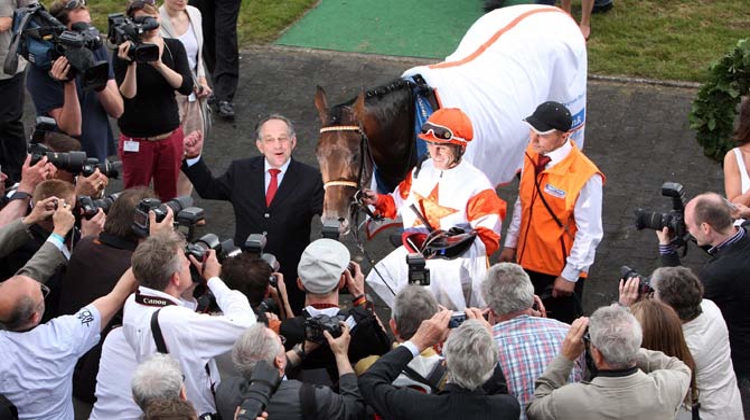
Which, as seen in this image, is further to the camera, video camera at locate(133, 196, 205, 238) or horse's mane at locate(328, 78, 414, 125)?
horse's mane at locate(328, 78, 414, 125)

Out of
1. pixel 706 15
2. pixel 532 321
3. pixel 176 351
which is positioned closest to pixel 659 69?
pixel 706 15

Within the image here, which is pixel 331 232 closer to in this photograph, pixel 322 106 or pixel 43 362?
pixel 322 106

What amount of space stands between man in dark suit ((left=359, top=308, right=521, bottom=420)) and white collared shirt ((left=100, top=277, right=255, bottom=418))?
2.10ft

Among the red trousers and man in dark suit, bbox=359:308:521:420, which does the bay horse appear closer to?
the red trousers

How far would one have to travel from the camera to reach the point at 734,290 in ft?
16.9

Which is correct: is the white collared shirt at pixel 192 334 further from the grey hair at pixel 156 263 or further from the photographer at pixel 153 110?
the photographer at pixel 153 110

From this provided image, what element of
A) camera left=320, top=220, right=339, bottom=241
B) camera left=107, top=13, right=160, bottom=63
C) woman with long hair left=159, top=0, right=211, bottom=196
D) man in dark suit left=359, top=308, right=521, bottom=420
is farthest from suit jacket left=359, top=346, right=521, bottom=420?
woman with long hair left=159, top=0, right=211, bottom=196

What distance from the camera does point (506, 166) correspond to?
7.10 meters

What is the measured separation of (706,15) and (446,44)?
2827mm

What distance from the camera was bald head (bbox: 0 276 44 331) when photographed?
439cm

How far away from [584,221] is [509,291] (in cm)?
133

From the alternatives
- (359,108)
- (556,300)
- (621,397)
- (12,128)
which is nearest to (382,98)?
(359,108)

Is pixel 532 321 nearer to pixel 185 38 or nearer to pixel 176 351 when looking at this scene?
pixel 176 351

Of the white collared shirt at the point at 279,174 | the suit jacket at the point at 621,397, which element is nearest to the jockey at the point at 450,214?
the white collared shirt at the point at 279,174
